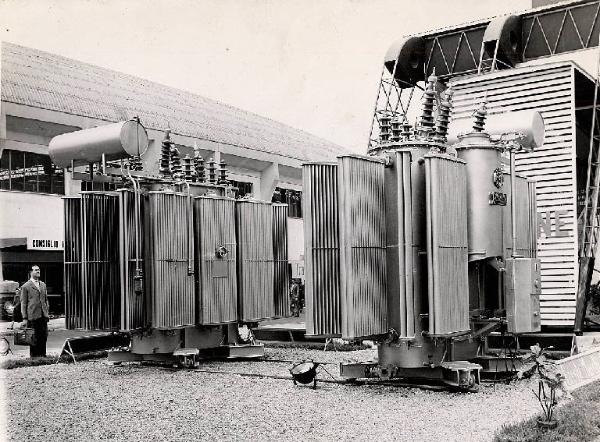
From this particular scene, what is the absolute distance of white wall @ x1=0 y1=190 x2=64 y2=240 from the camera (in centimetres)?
2745

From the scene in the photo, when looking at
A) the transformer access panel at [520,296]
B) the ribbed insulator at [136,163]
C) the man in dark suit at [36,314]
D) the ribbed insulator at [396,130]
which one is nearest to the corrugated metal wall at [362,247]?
the ribbed insulator at [396,130]

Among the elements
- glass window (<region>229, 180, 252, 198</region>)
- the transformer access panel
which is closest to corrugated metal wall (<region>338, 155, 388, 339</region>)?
the transformer access panel

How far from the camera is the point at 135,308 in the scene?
47.2 feet

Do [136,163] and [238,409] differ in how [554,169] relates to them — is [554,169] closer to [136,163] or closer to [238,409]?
[136,163]

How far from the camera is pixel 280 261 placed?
1761cm

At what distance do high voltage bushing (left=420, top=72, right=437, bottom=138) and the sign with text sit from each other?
65.2 feet

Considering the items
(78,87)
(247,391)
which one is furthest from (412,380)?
(78,87)

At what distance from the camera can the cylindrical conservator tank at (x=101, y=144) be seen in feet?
45.1

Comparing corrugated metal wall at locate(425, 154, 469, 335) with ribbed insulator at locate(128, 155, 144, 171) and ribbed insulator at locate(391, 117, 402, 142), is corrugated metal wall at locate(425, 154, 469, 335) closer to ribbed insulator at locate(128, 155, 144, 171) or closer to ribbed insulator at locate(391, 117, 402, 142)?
ribbed insulator at locate(391, 117, 402, 142)

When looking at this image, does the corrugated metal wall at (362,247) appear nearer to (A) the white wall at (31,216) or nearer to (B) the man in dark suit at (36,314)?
(B) the man in dark suit at (36,314)

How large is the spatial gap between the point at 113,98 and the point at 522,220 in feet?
61.8

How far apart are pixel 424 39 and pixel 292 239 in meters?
19.2

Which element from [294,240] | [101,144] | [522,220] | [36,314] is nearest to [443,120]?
[522,220]

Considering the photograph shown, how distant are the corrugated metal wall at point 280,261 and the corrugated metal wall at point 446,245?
6585mm
